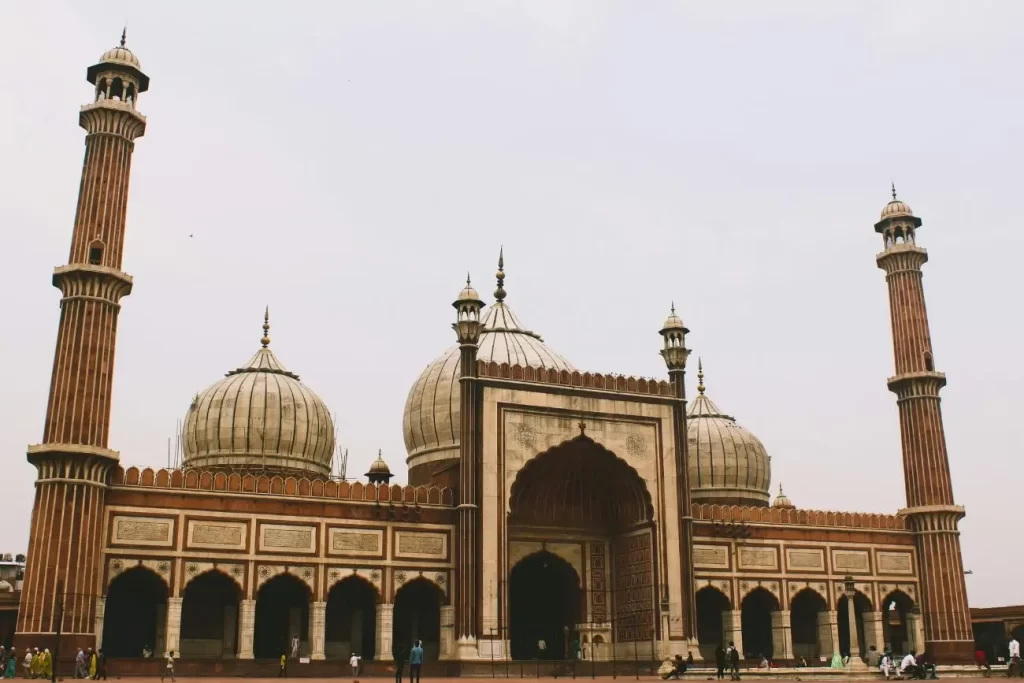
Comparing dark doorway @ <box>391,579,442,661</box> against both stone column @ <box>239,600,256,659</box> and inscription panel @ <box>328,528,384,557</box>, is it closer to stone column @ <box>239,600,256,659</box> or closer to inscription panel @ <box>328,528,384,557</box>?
inscription panel @ <box>328,528,384,557</box>

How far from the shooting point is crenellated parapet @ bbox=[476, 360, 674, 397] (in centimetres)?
2747

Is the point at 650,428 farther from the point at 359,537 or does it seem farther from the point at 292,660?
the point at 292,660

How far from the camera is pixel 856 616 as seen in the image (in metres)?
32.5

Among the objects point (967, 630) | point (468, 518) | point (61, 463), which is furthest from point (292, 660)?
point (967, 630)

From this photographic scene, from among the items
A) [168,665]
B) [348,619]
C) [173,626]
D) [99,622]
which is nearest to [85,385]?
[99,622]

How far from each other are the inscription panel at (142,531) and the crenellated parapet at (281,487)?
0.78m

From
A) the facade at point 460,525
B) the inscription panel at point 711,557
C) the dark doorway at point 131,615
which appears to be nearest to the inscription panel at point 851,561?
the facade at point 460,525

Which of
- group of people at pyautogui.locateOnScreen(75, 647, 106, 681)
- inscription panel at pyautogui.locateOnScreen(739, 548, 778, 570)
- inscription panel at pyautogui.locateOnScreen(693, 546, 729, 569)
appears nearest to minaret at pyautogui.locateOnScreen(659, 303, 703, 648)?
inscription panel at pyautogui.locateOnScreen(693, 546, 729, 569)

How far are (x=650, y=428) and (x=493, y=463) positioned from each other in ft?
15.9

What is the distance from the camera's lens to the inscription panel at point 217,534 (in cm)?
2436

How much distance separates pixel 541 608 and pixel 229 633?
345 inches

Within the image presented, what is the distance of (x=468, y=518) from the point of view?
85.7 feet

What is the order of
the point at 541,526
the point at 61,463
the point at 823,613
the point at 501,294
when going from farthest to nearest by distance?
the point at 501,294
the point at 823,613
the point at 541,526
the point at 61,463

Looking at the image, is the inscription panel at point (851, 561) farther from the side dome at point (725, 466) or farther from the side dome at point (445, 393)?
the side dome at point (445, 393)
